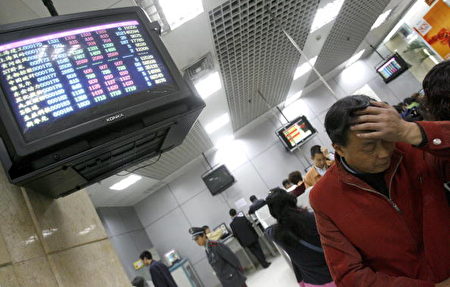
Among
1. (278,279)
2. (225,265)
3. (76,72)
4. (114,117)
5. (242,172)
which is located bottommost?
(278,279)

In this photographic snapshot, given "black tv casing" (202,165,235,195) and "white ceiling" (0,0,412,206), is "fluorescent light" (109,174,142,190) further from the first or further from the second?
"black tv casing" (202,165,235,195)

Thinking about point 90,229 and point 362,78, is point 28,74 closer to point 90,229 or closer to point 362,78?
point 90,229

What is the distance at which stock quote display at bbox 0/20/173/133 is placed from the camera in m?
1.27

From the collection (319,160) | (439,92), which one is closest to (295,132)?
(319,160)

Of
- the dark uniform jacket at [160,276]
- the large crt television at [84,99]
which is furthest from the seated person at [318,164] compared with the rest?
the large crt television at [84,99]

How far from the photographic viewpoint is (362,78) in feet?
33.9

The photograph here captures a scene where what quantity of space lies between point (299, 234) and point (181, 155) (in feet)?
20.5

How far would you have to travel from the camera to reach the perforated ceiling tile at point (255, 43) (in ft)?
12.7

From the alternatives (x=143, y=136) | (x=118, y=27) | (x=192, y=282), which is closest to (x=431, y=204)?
(x=143, y=136)

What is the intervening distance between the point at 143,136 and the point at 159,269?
3.96 meters

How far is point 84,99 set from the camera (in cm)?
134

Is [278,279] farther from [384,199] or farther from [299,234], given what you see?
[384,199]

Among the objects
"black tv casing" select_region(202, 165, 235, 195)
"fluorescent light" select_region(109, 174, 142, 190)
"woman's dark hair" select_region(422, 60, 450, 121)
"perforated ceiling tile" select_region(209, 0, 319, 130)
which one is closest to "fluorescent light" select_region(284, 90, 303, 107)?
"perforated ceiling tile" select_region(209, 0, 319, 130)

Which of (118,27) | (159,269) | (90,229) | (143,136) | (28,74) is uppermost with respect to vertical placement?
(118,27)
